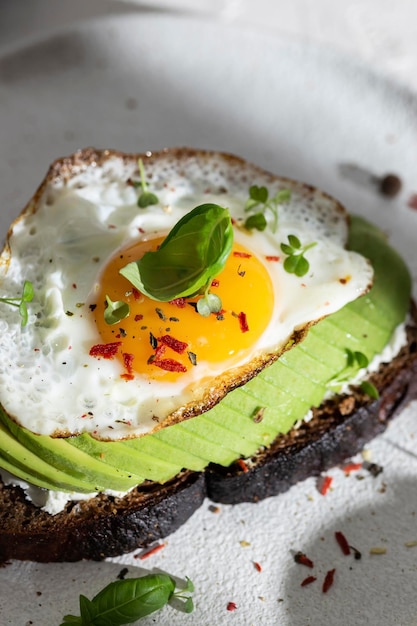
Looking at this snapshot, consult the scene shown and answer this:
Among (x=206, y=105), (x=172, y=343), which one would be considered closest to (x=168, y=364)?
(x=172, y=343)

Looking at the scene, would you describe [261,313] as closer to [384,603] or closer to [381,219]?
[384,603]

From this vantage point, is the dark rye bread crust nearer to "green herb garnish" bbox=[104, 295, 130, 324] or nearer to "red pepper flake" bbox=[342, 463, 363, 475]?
"red pepper flake" bbox=[342, 463, 363, 475]

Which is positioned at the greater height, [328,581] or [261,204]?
[261,204]

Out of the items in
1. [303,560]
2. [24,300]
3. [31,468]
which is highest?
[24,300]

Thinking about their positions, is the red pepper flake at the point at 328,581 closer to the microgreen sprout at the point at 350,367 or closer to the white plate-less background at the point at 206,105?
the microgreen sprout at the point at 350,367

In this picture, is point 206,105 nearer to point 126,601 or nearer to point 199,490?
point 199,490

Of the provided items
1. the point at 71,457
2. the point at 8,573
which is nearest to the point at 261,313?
the point at 71,457

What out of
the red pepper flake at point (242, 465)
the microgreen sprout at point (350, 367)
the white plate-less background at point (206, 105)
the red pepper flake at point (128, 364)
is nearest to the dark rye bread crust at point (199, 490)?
the red pepper flake at point (242, 465)
